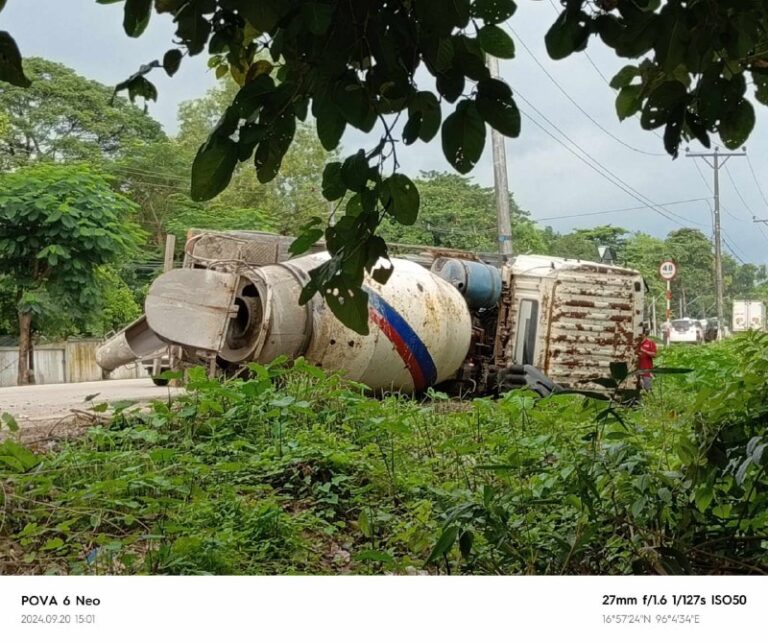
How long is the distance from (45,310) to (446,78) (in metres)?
1.40

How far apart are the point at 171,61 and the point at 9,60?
0.20 metres

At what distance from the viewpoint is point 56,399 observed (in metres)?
2.65

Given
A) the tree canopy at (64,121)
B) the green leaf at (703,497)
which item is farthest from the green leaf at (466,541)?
the tree canopy at (64,121)

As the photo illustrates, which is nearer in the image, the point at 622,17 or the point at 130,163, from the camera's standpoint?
the point at 622,17

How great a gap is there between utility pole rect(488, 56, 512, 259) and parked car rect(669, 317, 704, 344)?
0.49m

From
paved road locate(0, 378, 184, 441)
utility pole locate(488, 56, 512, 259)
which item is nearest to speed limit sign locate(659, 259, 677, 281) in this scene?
utility pole locate(488, 56, 512, 259)

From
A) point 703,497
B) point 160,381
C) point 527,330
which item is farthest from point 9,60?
point 527,330

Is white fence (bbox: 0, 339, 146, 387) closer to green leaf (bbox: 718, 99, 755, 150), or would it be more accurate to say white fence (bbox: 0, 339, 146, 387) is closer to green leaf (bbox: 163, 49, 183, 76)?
green leaf (bbox: 163, 49, 183, 76)

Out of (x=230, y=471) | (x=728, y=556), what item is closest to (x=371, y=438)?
(x=230, y=471)

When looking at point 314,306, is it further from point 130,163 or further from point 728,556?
point 728,556

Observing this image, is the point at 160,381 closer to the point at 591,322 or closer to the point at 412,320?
the point at 412,320

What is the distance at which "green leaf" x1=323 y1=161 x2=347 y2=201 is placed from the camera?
118cm
